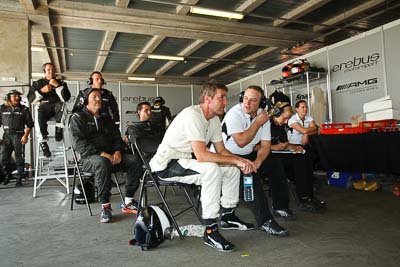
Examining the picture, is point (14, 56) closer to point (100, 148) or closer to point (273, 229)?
point (100, 148)

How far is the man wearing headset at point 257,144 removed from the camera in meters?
2.50

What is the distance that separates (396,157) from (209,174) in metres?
2.77

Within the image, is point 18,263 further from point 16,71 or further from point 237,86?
point 237,86

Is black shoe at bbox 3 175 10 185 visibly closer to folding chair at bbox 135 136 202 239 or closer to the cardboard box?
folding chair at bbox 135 136 202 239

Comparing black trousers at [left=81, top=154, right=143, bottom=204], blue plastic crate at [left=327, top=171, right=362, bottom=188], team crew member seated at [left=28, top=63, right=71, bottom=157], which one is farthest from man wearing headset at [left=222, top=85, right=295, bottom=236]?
team crew member seated at [left=28, top=63, right=71, bottom=157]

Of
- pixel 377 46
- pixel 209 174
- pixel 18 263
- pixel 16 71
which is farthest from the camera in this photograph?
pixel 16 71

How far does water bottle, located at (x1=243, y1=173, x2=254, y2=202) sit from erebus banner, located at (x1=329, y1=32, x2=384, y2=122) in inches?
196

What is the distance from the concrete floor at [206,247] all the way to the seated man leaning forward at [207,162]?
0.59 feet

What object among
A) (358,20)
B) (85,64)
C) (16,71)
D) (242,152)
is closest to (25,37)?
(16,71)

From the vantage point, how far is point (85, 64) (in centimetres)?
1205

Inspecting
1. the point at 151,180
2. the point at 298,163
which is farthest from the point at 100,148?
the point at 298,163

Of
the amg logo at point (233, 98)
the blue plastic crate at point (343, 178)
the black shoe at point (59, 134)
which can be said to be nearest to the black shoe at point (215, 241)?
the blue plastic crate at point (343, 178)

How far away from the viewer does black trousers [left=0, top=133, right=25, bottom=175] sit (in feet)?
18.9

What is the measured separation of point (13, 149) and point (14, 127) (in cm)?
46
